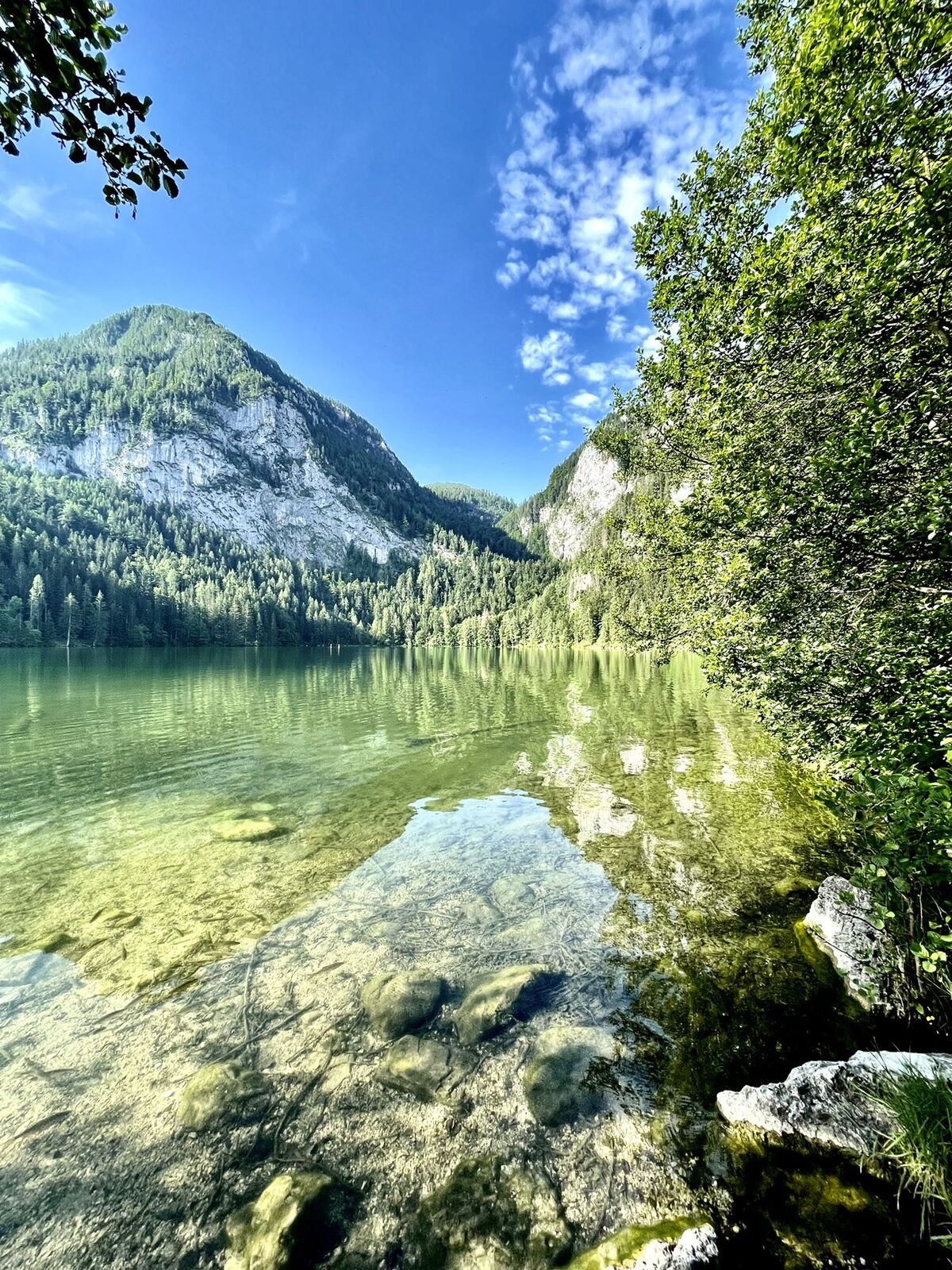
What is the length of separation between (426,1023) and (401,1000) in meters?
0.50

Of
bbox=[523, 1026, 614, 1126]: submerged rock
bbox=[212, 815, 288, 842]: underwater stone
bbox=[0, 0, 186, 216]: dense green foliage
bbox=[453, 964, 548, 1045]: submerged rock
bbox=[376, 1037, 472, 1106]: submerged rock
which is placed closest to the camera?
bbox=[0, 0, 186, 216]: dense green foliage

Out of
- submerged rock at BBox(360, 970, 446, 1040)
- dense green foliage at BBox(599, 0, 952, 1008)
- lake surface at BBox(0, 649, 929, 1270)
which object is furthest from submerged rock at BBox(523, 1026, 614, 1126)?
dense green foliage at BBox(599, 0, 952, 1008)

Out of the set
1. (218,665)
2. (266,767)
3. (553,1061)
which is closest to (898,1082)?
(553,1061)

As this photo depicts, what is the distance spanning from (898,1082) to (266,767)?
21.5 meters

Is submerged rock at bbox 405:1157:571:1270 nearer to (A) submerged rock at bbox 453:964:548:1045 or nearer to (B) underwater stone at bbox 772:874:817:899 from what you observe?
(A) submerged rock at bbox 453:964:548:1045

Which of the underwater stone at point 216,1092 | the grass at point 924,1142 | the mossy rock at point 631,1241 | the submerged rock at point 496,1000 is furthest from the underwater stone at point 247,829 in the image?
the grass at point 924,1142

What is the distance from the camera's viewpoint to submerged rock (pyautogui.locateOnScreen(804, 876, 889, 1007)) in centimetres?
638

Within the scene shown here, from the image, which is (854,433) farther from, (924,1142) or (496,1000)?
(496,1000)

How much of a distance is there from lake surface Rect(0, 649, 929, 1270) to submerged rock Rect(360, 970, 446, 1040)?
0.20m

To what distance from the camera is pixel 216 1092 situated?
19.3 ft

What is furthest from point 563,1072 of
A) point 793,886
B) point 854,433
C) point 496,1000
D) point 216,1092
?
point 854,433

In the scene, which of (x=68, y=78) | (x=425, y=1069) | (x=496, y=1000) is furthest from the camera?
(x=496, y=1000)

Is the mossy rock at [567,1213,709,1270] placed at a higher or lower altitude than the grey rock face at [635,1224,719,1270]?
lower

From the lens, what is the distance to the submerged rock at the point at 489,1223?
414cm
